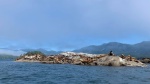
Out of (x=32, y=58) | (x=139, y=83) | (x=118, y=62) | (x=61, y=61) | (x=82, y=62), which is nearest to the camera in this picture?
(x=139, y=83)

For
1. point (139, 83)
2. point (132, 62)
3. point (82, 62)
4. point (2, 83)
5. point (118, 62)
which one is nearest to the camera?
point (2, 83)

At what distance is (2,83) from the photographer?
44562mm

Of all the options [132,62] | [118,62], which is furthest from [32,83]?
[132,62]

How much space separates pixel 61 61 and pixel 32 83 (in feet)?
334

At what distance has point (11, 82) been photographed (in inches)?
1822

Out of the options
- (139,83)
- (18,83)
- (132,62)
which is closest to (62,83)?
(18,83)

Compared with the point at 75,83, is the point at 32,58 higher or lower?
higher

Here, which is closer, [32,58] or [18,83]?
[18,83]

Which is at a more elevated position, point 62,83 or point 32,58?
point 32,58

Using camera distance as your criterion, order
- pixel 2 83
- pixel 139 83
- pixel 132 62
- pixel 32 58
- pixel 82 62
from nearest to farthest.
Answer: pixel 2 83, pixel 139 83, pixel 132 62, pixel 82 62, pixel 32 58

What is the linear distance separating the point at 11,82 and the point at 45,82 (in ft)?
16.8

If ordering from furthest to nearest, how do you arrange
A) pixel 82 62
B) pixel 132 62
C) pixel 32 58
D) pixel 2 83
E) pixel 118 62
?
pixel 32 58, pixel 82 62, pixel 132 62, pixel 118 62, pixel 2 83

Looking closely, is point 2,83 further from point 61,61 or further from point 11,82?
point 61,61

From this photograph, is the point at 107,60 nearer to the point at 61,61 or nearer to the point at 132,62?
the point at 132,62
